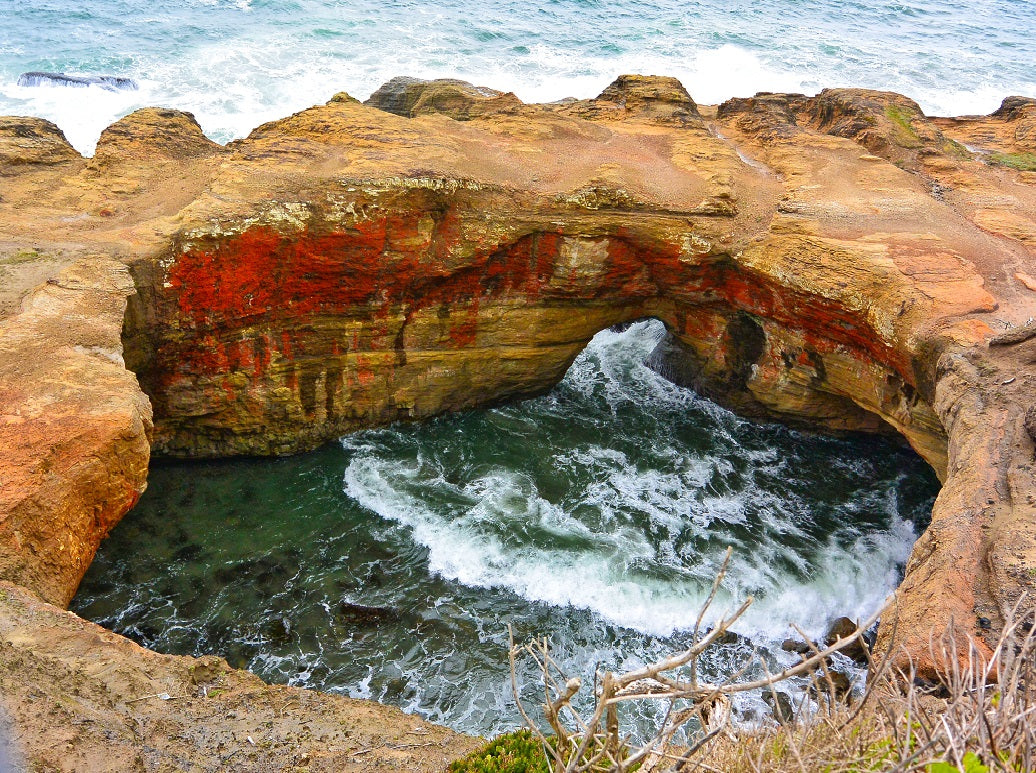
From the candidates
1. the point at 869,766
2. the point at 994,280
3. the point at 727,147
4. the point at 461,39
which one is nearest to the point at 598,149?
the point at 727,147

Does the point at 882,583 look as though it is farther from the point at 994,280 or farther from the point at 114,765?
the point at 114,765

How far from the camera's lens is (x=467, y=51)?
30125 mm

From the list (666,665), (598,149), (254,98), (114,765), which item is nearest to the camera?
(666,665)

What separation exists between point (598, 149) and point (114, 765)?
34.9 feet

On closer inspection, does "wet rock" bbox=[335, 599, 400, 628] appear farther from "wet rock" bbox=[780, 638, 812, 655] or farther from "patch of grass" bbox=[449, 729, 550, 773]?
"wet rock" bbox=[780, 638, 812, 655]

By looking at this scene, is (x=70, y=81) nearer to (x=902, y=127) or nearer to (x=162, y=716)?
(x=902, y=127)

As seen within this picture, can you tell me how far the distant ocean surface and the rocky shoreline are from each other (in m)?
13.0

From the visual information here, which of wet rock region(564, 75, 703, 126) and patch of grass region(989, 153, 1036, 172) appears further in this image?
wet rock region(564, 75, 703, 126)

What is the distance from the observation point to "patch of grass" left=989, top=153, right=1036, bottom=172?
13688 millimetres

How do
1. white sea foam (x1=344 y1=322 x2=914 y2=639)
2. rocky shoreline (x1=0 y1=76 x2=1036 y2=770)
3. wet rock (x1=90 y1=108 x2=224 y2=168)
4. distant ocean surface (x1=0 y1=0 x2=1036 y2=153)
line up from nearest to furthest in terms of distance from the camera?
rocky shoreline (x1=0 y1=76 x2=1036 y2=770) < white sea foam (x1=344 y1=322 x2=914 y2=639) < wet rock (x1=90 y1=108 x2=224 y2=168) < distant ocean surface (x1=0 y1=0 x2=1036 y2=153)

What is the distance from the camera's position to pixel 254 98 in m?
24.1

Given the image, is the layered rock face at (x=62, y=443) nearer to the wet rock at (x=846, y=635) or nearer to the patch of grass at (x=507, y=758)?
the patch of grass at (x=507, y=758)

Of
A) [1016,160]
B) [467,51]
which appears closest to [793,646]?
[1016,160]

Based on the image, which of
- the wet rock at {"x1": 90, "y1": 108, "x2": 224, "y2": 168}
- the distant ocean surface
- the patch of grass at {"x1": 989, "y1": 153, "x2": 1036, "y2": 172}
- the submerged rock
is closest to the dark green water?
the wet rock at {"x1": 90, "y1": 108, "x2": 224, "y2": 168}
